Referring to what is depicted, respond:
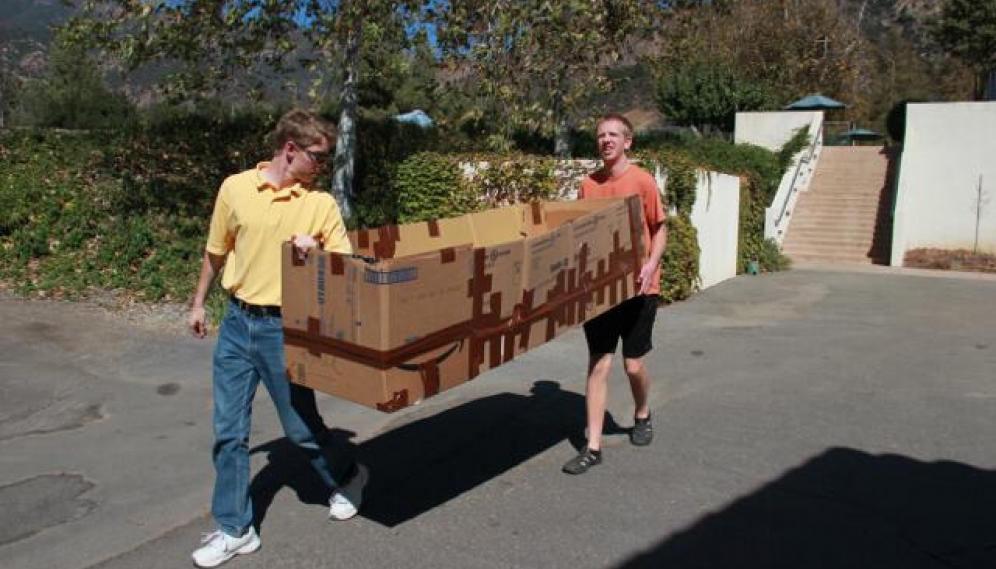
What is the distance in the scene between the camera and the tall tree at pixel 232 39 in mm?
9828

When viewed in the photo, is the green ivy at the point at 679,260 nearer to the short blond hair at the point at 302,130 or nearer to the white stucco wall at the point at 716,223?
the white stucco wall at the point at 716,223

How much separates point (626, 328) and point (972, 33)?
136 feet

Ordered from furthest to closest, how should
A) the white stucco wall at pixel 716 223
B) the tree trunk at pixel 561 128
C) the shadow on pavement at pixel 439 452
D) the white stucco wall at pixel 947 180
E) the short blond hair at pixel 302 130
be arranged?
the white stucco wall at pixel 947 180 < the tree trunk at pixel 561 128 < the white stucco wall at pixel 716 223 < the shadow on pavement at pixel 439 452 < the short blond hair at pixel 302 130

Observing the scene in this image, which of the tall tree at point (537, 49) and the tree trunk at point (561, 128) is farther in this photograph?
the tree trunk at point (561, 128)

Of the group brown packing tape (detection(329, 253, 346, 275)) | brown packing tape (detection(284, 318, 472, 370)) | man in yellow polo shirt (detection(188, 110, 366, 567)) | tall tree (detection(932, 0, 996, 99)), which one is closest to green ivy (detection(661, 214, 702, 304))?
brown packing tape (detection(284, 318, 472, 370))

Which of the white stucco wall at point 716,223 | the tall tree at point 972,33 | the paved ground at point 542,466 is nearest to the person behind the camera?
the paved ground at point 542,466

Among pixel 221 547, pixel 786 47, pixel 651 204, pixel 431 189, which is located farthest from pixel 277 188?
pixel 786 47

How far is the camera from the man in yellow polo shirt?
3475 millimetres

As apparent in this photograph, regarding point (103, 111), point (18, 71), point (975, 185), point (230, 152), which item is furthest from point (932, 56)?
point (18, 71)

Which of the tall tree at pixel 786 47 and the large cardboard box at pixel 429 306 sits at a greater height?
the tall tree at pixel 786 47

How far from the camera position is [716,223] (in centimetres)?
1264

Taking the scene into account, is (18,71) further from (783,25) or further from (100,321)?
(100,321)

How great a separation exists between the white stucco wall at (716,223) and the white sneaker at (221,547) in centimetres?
881

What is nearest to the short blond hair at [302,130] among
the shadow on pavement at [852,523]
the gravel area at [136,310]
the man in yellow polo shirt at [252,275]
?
the man in yellow polo shirt at [252,275]
